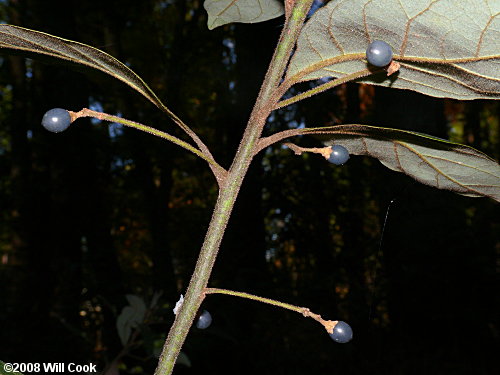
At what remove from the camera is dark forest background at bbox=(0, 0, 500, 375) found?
4.22m

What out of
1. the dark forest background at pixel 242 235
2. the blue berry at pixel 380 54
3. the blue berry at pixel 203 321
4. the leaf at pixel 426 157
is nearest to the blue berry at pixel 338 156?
the leaf at pixel 426 157

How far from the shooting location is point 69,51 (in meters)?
0.49

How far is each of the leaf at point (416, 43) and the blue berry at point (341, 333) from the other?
0.83 ft

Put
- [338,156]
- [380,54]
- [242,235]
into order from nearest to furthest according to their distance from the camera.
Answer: [380,54], [338,156], [242,235]

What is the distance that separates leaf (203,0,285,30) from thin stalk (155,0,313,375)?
0.53 feet

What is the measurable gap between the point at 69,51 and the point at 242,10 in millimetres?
234

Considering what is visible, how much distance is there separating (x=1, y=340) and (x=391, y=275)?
3470 mm

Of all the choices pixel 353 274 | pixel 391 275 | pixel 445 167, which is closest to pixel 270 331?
pixel 353 274

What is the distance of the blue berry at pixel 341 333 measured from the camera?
0.49 m

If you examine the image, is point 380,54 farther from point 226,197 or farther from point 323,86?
point 226,197

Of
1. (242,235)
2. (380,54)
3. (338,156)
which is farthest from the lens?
(242,235)

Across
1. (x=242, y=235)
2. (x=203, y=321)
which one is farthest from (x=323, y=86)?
(x=242, y=235)

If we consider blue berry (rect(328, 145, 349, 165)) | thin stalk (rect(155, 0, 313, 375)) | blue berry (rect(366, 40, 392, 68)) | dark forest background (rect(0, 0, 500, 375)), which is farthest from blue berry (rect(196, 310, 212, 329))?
dark forest background (rect(0, 0, 500, 375))

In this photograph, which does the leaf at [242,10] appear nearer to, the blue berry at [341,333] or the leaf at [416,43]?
the leaf at [416,43]
